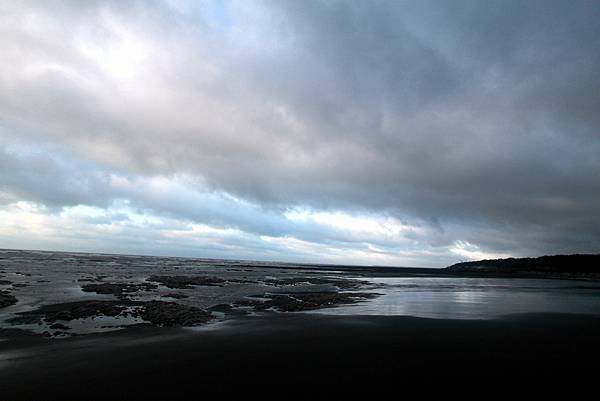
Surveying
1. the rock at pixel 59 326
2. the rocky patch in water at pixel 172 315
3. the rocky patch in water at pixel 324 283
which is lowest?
the rock at pixel 59 326

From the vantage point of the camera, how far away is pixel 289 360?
49.5 feet

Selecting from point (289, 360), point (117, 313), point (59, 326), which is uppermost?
point (289, 360)

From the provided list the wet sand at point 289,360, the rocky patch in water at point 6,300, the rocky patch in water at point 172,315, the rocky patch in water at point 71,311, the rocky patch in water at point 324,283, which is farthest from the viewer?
the rocky patch in water at point 324,283

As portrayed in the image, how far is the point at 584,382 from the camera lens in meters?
12.8

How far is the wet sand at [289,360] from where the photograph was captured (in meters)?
12.3

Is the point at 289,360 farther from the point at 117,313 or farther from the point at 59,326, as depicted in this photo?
the point at 117,313

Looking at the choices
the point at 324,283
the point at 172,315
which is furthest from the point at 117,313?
the point at 324,283

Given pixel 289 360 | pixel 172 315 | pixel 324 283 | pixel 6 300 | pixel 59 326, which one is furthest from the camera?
pixel 324 283

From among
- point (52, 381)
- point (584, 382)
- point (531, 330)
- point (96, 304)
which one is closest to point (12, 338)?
point (52, 381)

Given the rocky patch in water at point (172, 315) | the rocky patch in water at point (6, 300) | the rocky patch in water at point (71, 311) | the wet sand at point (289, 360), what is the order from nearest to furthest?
the wet sand at point (289, 360), the rocky patch in water at point (172, 315), the rocky patch in water at point (71, 311), the rocky patch in water at point (6, 300)

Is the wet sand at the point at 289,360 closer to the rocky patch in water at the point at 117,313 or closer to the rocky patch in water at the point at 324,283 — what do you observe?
the rocky patch in water at the point at 117,313

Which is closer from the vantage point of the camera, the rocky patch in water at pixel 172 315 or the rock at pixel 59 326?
the rock at pixel 59 326

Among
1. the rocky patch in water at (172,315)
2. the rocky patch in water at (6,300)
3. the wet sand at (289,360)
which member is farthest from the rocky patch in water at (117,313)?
the rocky patch in water at (6,300)

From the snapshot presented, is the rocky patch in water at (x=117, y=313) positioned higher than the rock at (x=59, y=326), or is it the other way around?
the rocky patch in water at (x=117, y=313)
